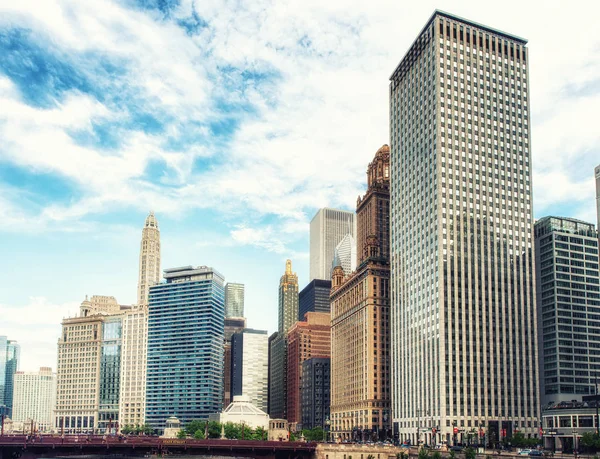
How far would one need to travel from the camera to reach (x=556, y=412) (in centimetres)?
18825

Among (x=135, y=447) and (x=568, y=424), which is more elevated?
(x=568, y=424)

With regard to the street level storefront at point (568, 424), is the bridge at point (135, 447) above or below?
below

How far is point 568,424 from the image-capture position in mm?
182125

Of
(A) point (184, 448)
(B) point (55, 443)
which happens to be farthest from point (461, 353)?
(B) point (55, 443)

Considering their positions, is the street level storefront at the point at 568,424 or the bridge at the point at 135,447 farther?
the street level storefront at the point at 568,424

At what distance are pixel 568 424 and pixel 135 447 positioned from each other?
102566 mm

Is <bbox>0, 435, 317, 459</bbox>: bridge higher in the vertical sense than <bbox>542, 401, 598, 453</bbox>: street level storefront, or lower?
lower

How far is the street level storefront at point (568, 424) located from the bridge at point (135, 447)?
57.9 meters

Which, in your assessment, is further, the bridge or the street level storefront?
the street level storefront

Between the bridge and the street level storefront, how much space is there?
5786cm

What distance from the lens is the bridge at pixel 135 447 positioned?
17138 cm

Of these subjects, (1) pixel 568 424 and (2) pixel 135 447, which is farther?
(1) pixel 568 424

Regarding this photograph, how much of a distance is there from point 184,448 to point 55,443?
96.6 feet

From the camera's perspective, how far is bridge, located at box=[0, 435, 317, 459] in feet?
562
